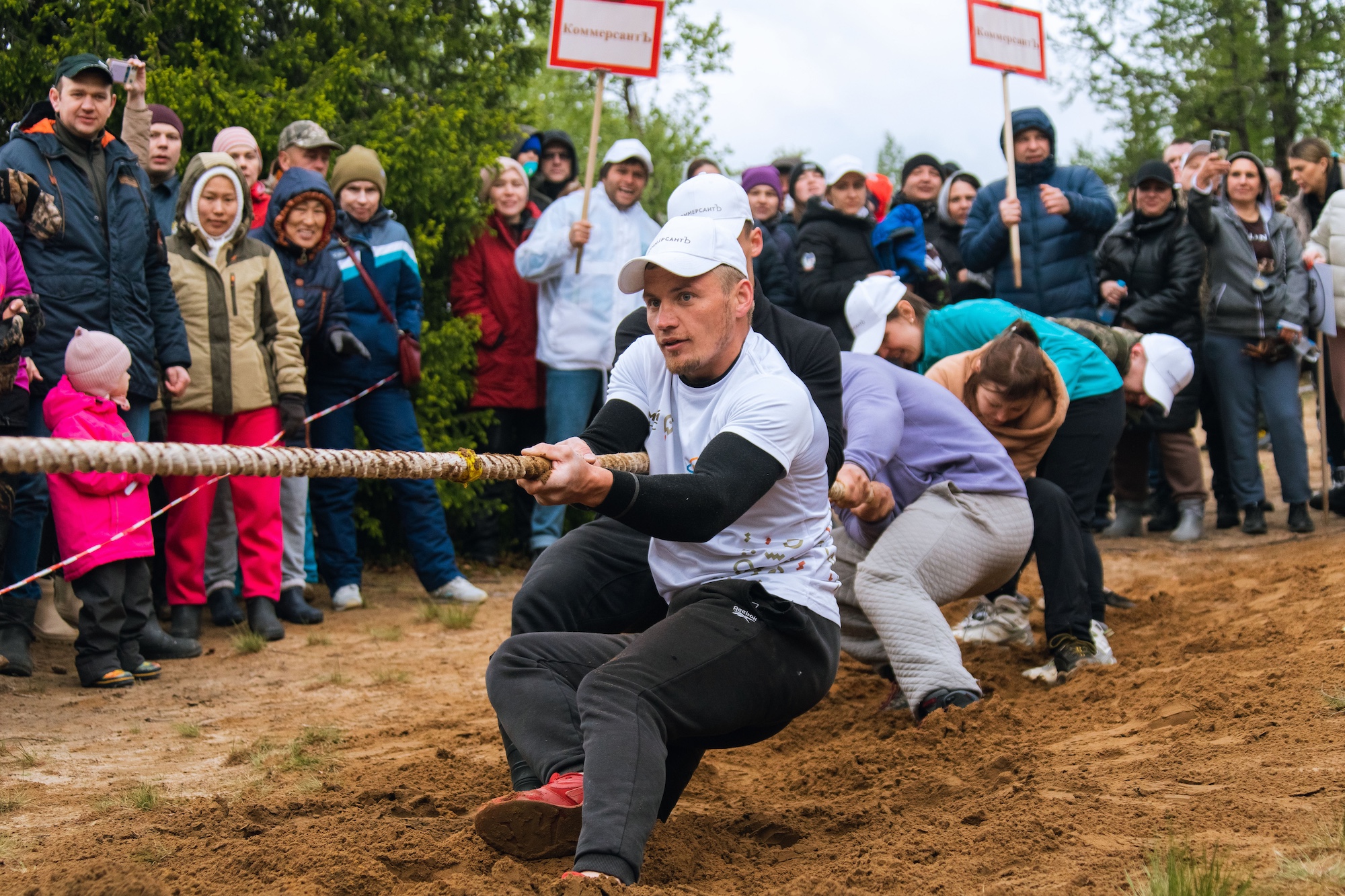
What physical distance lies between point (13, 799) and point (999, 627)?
4259 mm

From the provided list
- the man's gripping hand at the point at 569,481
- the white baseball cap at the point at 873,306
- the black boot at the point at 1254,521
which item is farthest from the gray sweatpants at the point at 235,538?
the black boot at the point at 1254,521

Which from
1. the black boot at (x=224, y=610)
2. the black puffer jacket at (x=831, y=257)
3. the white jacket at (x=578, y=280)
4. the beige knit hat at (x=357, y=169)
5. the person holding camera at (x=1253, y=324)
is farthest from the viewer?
the person holding camera at (x=1253, y=324)

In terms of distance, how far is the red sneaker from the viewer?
3121 millimetres

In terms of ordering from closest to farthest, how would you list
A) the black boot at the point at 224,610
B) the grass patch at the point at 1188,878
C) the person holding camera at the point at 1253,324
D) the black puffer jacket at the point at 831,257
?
the grass patch at the point at 1188,878 → the black boot at the point at 224,610 → the black puffer jacket at the point at 831,257 → the person holding camera at the point at 1253,324

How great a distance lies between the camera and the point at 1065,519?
562 cm

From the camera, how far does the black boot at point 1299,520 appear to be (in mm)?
8930

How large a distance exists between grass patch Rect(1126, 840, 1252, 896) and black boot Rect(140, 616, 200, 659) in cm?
470

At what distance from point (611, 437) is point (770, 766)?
169 cm

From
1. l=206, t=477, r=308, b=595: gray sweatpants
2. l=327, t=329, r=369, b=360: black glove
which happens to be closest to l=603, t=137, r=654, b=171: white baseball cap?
l=327, t=329, r=369, b=360: black glove

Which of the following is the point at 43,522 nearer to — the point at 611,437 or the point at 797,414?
the point at 611,437

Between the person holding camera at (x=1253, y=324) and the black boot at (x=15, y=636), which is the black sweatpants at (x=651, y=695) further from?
the person holding camera at (x=1253, y=324)

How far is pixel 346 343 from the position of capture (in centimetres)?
718

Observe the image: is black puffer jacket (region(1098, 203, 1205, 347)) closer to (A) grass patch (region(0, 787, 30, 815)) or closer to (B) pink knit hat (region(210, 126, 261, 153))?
(B) pink knit hat (region(210, 126, 261, 153))

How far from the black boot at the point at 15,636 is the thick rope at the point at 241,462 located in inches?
132
